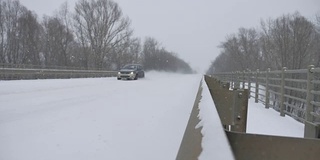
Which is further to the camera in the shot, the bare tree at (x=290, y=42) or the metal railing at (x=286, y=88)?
the bare tree at (x=290, y=42)

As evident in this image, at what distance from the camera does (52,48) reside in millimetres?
78875

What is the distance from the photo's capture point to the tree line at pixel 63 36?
207ft

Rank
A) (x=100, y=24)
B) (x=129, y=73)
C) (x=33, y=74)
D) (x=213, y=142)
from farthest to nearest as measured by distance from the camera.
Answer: (x=100, y=24), (x=129, y=73), (x=33, y=74), (x=213, y=142)

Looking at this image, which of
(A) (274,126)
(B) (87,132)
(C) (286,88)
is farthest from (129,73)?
(B) (87,132)

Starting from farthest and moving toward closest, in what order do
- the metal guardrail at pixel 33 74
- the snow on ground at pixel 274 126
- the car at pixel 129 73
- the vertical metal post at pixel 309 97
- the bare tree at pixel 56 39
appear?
the bare tree at pixel 56 39 < the car at pixel 129 73 < the metal guardrail at pixel 33 74 < the vertical metal post at pixel 309 97 < the snow on ground at pixel 274 126

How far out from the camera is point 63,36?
79.1 m

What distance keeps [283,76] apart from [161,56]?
132811mm

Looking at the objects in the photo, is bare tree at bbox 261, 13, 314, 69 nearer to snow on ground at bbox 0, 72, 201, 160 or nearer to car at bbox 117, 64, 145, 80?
car at bbox 117, 64, 145, 80

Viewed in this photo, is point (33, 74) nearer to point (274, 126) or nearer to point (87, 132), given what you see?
point (87, 132)

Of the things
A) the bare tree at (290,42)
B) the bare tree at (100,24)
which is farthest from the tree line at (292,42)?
the bare tree at (100,24)

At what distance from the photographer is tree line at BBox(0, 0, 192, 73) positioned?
6316 centimetres

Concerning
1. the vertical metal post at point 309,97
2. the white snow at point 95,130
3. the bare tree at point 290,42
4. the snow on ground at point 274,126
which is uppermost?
the bare tree at point 290,42

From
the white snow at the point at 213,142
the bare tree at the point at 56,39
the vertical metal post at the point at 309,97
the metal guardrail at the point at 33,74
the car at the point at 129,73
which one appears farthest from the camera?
the bare tree at the point at 56,39

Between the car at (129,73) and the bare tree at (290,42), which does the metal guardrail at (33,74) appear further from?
the bare tree at (290,42)
